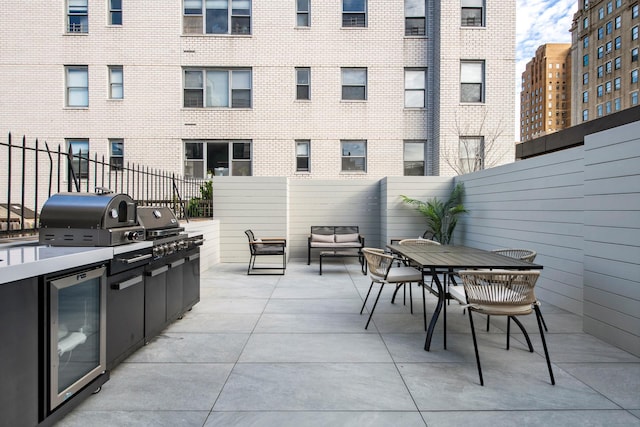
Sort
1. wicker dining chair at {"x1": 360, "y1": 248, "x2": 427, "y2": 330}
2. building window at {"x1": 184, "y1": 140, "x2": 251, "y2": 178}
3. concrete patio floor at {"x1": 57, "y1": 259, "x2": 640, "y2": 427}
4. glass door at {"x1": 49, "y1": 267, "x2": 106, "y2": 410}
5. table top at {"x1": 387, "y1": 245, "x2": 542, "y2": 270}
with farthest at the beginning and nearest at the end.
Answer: building window at {"x1": 184, "y1": 140, "x2": 251, "y2": 178}, wicker dining chair at {"x1": 360, "y1": 248, "x2": 427, "y2": 330}, table top at {"x1": 387, "y1": 245, "x2": 542, "y2": 270}, concrete patio floor at {"x1": 57, "y1": 259, "x2": 640, "y2": 427}, glass door at {"x1": 49, "y1": 267, "x2": 106, "y2": 410}

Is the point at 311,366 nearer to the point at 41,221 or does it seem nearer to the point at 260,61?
the point at 41,221

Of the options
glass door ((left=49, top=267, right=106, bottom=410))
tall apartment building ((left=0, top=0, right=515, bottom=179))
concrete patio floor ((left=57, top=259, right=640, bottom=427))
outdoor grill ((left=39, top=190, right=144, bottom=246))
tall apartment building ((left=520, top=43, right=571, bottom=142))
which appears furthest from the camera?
tall apartment building ((left=520, top=43, right=571, bottom=142))

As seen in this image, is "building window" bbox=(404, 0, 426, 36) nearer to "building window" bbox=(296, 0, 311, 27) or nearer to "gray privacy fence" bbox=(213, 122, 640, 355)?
"building window" bbox=(296, 0, 311, 27)

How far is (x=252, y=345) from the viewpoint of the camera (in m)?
3.56

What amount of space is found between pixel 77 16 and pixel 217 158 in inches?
250

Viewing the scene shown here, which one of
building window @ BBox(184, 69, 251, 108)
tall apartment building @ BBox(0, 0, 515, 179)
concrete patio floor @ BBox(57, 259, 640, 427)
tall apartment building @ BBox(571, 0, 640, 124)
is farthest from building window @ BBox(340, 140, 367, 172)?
tall apartment building @ BBox(571, 0, 640, 124)

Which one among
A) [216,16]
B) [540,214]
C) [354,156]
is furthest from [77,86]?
[540,214]

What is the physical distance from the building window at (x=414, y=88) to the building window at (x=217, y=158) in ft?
17.8

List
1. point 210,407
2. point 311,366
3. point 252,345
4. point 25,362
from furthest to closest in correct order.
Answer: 1. point 252,345
2. point 311,366
3. point 210,407
4. point 25,362

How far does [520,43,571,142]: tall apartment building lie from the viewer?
10588 centimetres

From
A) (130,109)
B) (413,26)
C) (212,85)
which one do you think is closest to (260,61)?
(212,85)

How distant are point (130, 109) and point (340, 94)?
6.74 m

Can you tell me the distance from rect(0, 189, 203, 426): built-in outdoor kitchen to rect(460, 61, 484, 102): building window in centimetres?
1062

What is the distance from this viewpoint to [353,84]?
11578mm
